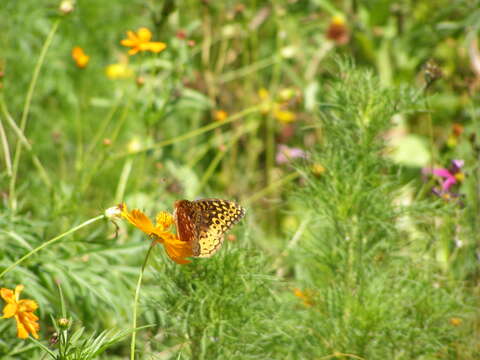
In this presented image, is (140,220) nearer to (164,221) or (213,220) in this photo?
(164,221)

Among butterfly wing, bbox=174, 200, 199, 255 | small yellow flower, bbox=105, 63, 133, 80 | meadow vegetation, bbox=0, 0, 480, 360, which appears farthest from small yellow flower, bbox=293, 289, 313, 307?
small yellow flower, bbox=105, 63, 133, 80

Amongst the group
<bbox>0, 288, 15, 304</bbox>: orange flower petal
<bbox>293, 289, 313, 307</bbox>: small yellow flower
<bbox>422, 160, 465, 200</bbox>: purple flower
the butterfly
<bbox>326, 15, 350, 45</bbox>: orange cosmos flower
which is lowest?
<bbox>293, 289, 313, 307</bbox>: small yellow flower

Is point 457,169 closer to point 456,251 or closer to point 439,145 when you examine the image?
point 456,251

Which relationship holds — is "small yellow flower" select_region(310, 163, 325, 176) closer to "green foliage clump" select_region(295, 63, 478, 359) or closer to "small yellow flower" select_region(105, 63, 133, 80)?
"green foliage clump" select_region(295, 63, 478, 359)

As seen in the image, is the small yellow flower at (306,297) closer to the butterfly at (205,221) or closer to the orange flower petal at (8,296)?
the butterfly at (205,221)

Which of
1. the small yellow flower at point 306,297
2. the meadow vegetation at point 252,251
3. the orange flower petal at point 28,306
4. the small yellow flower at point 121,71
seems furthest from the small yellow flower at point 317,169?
the small yellow flower at point 121,71

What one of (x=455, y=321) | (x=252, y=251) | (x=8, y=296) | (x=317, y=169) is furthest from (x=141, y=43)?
(x=455, y=321)
